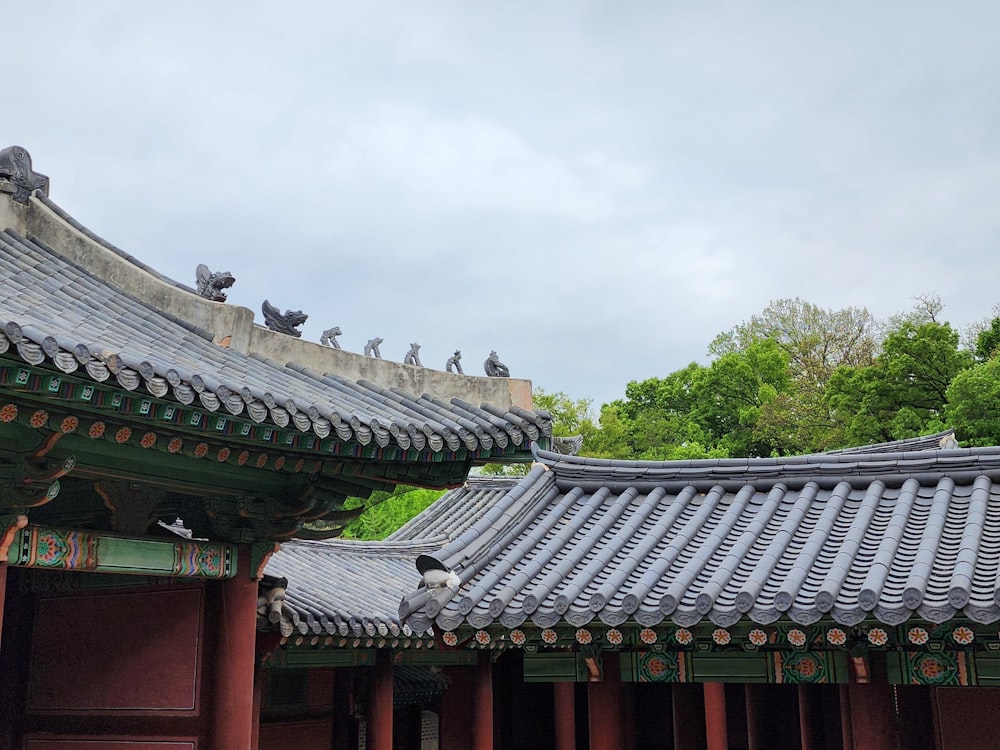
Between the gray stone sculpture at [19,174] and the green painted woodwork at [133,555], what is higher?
the gray stone sculpture at [19,174]

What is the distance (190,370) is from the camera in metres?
6.28

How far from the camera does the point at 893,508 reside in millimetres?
6367

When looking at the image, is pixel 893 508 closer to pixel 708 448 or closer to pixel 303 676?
pixel 303 676

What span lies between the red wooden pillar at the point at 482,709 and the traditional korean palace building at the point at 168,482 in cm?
525

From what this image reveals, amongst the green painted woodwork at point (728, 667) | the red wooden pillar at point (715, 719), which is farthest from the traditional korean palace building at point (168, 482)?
the red wooden pillar at point (715, 719)

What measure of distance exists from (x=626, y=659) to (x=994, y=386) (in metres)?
21.2

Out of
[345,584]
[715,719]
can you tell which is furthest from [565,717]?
[715,719]

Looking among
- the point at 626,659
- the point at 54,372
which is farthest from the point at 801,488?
the point at 54,372

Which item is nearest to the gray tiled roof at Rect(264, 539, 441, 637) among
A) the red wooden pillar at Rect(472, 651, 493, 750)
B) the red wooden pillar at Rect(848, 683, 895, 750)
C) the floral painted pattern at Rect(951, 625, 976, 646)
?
the red wooden pillar at Rect(472, 651, 493, 750)

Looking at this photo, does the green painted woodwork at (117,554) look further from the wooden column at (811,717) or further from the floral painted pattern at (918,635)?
the floral painted pattern at (918,635)

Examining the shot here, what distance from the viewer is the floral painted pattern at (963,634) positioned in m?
5.04

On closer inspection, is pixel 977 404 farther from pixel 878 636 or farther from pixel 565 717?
pixel 878 636

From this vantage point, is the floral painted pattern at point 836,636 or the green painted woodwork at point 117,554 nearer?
the floral painted pattern at point 836,636

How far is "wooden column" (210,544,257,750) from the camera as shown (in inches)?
307
